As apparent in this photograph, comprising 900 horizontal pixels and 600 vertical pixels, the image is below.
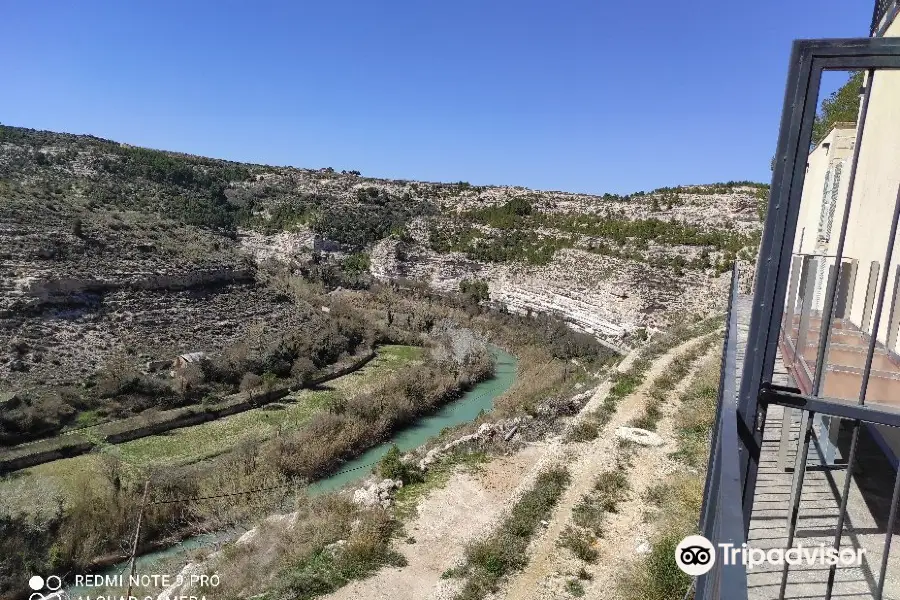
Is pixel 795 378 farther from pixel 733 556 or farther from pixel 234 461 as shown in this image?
pixel 234 461

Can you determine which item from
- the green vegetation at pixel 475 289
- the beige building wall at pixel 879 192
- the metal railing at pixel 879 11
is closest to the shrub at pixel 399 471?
the beige building wall at pixel 879 192

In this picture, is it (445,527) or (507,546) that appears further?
(445,527)

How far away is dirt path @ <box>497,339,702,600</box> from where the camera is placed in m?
7.04

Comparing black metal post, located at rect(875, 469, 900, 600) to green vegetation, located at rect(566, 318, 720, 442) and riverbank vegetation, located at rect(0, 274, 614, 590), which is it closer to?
green vegetation, located at rect(566, 318, 720, 442)

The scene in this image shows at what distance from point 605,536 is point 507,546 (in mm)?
1500

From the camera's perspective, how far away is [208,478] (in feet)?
42.3

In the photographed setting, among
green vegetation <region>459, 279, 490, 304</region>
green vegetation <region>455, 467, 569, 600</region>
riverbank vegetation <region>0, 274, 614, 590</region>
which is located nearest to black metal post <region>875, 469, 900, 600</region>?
green vegetation <region>455, 467, 569, 600</region>

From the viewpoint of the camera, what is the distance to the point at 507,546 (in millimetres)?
7863

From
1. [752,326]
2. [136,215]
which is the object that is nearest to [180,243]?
[136,215]

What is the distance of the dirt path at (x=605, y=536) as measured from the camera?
7.04 m

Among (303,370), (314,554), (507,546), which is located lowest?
(303,370)

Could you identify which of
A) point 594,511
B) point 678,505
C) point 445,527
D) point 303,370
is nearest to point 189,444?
point 303,370

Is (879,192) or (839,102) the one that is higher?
(839,102)

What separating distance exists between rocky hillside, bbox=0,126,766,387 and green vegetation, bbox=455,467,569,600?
15293 mm
